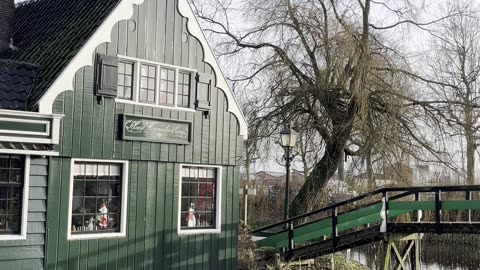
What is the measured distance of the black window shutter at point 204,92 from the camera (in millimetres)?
13266

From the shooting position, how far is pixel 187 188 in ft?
43.4

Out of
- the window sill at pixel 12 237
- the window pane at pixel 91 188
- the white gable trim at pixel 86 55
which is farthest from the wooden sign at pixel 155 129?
the window sill at pixel 12 237

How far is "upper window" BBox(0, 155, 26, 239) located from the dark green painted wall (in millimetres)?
518

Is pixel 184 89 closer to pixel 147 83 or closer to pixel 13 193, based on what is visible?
pixel 147 83

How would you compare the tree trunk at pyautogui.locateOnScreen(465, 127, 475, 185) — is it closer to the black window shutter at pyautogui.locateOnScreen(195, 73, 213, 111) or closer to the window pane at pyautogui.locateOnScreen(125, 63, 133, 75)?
the black window shutter at pyautogui.locateOnScreen(195, 73, 213, 111)

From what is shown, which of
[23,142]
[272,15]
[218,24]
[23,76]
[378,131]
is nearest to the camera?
[23,142]

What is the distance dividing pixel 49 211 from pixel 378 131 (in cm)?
1033

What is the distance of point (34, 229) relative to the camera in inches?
418

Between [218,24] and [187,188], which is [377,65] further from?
[187,188]

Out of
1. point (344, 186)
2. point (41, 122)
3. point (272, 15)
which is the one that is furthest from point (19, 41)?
point (344, 186)

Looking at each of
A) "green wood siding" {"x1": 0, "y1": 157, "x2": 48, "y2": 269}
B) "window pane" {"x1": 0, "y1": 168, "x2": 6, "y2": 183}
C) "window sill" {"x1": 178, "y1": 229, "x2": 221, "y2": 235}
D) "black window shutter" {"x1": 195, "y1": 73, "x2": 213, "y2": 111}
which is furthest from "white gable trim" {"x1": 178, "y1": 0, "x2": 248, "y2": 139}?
"window pane" {"x1": 0, "y1": 168, "x2": 6, "y2": 183}

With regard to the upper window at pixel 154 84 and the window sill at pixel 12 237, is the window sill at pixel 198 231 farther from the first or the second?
the window sill at pixel 12 237

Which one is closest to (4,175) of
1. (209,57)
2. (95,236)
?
(95,236)

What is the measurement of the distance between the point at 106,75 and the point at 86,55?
537 mm
